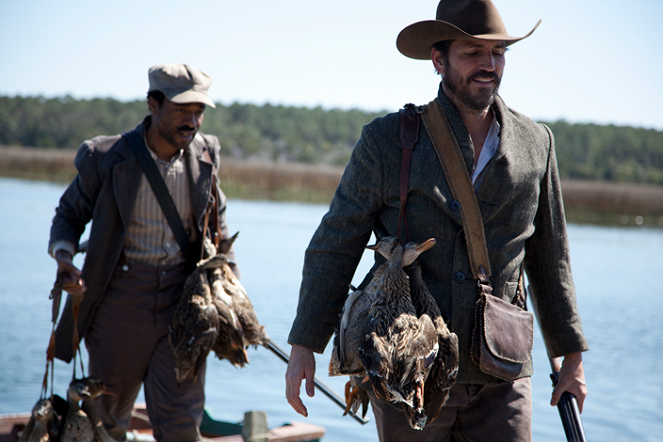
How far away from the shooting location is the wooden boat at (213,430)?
13.3 ft

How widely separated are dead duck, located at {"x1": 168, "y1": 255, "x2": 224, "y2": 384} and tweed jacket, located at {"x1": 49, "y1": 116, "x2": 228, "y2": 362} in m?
0.43

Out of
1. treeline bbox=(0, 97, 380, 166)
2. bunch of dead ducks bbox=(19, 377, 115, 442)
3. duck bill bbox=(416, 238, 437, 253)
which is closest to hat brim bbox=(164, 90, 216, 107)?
bunch of dead ducks bbox=(19, 377, 115, 442)

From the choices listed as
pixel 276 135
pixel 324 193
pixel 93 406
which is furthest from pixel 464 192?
pixel 276 135

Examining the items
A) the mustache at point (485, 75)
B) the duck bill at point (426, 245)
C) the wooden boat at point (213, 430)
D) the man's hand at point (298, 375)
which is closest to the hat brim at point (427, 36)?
the mustache at point (485, 75)

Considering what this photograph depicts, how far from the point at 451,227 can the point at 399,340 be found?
49 cm

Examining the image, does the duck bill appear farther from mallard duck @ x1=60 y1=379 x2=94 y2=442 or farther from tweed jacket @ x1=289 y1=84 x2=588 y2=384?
mallard duck @ x1=60 y1=379 x2=94 y2=442

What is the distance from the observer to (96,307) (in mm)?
3531

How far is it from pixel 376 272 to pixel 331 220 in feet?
0.88

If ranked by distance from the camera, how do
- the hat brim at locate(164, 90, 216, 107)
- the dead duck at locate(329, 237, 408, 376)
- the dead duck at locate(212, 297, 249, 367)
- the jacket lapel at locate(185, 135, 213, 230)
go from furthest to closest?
the jacket lapel at locate(185, 135, 213, 230) < the hat brim at locate(164, 90, 216, 107) < the dead duck at locate(212, 297, 249, 367) < the dead duck at locate(329, 237, 408, 376)

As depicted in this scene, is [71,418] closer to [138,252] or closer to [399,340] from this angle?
[138,252]

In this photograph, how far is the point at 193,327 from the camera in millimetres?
3285

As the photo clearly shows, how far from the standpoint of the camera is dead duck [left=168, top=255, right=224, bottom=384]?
3.28 metres

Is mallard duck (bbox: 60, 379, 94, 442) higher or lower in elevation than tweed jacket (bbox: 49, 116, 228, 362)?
lower

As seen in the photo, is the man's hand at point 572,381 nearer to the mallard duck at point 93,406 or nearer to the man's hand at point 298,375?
the man's hand at point 298,375
